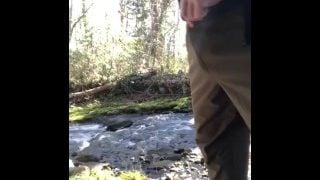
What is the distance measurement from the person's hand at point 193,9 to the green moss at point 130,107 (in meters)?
3.69

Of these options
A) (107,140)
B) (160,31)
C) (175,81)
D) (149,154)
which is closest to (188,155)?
(149,154)

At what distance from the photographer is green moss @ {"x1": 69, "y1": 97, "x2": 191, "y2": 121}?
4736 mm

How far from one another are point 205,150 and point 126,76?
4.39 metres

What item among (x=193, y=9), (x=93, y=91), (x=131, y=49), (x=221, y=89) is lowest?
(x=93, y=91)

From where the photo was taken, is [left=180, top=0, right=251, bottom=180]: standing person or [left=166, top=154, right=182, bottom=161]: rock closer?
[left=180, top=0, right=251, bottom=180]: standing person

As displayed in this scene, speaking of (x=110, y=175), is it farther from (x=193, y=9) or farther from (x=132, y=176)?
(x=193, y=9)

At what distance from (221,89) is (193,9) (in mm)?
207

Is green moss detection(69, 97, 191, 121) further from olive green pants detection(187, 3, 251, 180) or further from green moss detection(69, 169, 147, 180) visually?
olive green pants detection(187, 3, 251, 180)

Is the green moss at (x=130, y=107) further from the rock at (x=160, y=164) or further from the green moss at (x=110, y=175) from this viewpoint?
the green moss at (x=110, y=175)

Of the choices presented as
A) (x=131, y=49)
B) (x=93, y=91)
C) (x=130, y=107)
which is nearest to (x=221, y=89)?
(x=130, y=107)

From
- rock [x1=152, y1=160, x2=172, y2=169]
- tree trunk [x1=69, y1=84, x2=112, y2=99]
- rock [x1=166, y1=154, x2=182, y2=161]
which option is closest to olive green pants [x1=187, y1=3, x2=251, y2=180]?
rock [x1=152, y1=160, x2=172, y2=169]

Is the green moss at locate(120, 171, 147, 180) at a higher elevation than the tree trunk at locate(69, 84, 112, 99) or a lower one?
lower

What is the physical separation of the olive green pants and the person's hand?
13mm

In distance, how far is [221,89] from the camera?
103cm
